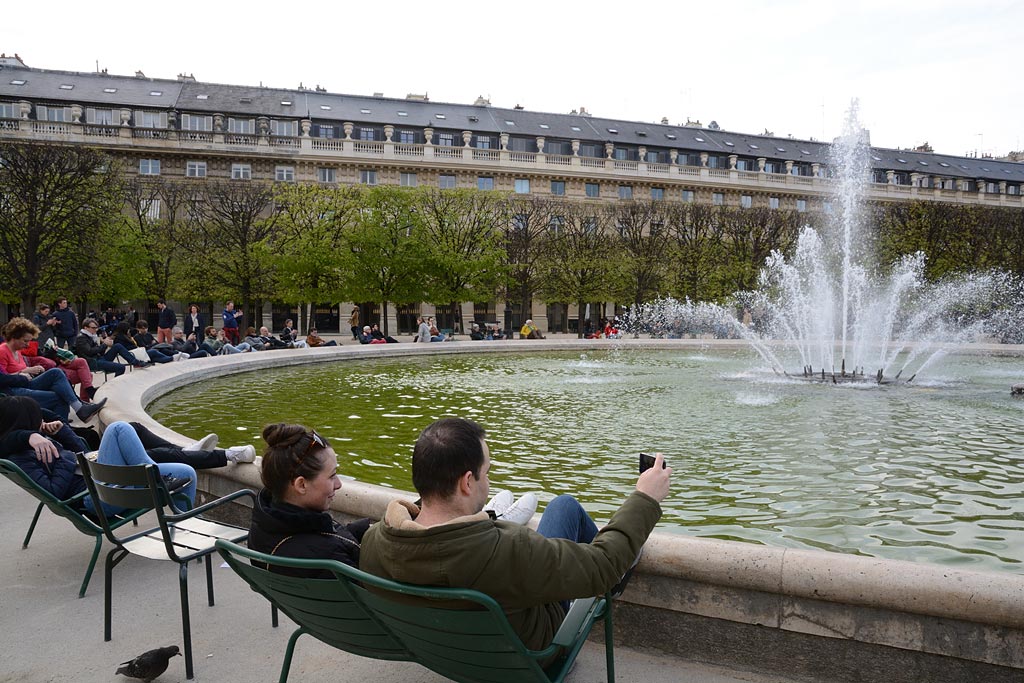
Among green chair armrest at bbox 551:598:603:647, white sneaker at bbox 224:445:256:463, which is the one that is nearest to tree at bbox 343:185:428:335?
white sneaker at bbox 224:445:256:463

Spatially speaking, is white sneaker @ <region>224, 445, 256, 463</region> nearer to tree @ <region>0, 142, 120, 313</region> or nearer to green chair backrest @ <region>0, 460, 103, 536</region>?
green chair backrest @ <region>0, 460, 103, 536</region>

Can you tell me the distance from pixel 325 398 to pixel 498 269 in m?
28.3

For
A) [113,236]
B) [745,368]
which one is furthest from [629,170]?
[745,368]

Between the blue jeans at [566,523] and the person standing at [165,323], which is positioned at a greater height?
the person standing at [165,323]

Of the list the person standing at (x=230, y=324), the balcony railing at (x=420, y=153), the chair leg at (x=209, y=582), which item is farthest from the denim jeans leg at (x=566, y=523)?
the balcony railing at (x=420, y=153)

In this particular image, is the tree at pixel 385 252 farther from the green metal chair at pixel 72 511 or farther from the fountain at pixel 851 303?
the green metal chair at pixel 72 511

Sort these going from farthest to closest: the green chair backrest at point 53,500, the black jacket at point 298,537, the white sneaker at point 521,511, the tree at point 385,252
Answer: the tree at point 385,252, the green chair backrest at point 53,500, the white sneaker at point 521,511, the black jacket at point 298,537

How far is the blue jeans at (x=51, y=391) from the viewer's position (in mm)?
8562

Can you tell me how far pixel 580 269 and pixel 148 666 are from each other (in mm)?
40725

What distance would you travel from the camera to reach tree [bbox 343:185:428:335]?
121 ft

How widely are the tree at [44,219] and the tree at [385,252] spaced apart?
1121 cm

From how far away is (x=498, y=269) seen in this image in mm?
40750

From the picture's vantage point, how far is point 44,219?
28.6m

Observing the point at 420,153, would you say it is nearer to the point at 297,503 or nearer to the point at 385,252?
the point at 385,252
